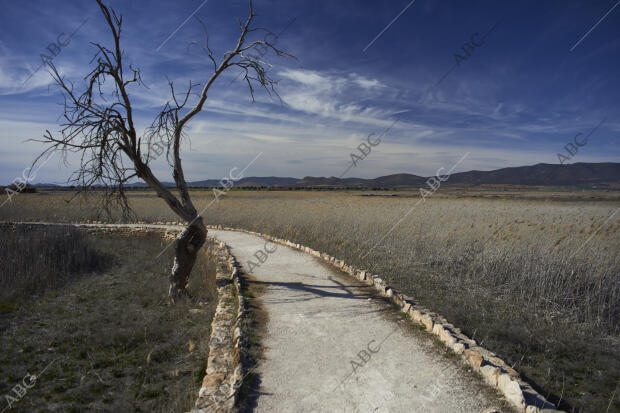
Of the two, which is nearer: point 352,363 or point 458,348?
point 352,363

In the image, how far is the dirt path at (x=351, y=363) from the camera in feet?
11.7

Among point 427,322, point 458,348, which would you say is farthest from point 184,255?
point 458,348

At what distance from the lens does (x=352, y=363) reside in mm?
4281

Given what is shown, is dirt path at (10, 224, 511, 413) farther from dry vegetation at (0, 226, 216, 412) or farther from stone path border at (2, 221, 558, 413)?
dry vegetation at (0, 226, 216, 412)

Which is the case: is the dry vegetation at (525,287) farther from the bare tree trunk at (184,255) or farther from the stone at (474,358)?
the bare tree trunk at (184,255)

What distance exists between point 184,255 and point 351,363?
5124 mm

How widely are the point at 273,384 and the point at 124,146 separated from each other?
5531 mm

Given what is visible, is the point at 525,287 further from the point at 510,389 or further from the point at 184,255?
the point at 184,255

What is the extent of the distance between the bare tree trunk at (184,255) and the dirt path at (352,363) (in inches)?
86.9

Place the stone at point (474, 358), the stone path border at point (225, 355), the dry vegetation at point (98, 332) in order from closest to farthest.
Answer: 1. the stone path border at point (225, 355)
2. the stone at point (474, 358)
3. the dry vegetation at point (98, 332)

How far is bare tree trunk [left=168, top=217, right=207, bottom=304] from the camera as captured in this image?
781 centimetres

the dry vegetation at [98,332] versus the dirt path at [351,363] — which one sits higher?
the dirt path at [351,363]

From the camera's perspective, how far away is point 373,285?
7.60 metres

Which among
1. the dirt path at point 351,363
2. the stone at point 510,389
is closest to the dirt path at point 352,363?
the dirt path at point 351,363
